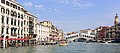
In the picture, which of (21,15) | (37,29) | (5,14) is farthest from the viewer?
(37,29)

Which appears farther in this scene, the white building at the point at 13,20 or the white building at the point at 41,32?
the white building at the point at 41,32

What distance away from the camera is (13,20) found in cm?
8000

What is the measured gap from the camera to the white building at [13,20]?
237 ft

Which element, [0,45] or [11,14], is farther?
[11,14]

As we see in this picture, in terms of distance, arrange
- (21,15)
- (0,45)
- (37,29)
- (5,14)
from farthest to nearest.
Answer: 1. (37,29)
2. (21,15)
3. (5,14)
4. (0,45)

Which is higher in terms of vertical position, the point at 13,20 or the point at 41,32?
the point at 13,20

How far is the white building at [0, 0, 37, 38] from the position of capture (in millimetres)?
72375

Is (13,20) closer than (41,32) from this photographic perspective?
Yes

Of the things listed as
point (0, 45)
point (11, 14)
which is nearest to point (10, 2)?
point (11, 14)

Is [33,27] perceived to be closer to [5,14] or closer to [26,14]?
[26,14]

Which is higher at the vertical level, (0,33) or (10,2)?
(10,2)

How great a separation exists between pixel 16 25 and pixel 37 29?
30543 millimetres

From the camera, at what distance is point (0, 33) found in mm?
69750

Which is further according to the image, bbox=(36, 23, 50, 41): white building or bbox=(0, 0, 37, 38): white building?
bbox=(36, 23, 50, 41): white building
